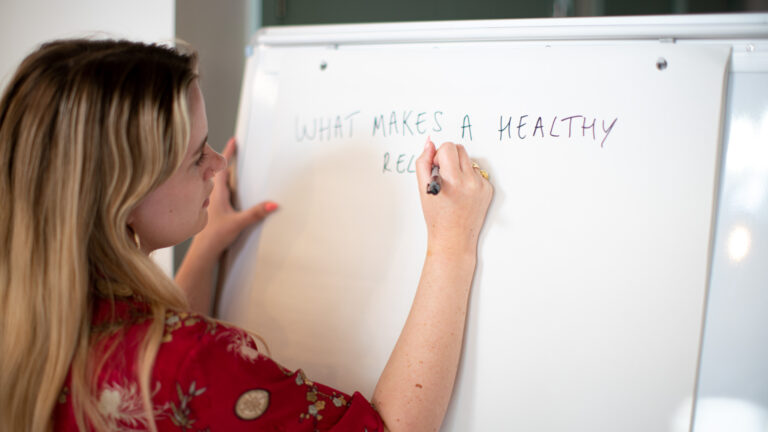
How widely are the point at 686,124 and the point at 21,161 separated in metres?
0.72

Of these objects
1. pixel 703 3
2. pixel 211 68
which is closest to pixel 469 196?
pixel 211 68

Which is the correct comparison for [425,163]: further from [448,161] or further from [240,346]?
[240,346]

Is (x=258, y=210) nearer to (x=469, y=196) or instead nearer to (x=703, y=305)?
(x=469, y=196)

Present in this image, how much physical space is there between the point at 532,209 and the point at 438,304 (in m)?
0.17

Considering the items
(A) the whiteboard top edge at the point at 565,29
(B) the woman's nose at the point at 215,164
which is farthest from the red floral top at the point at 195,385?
(A) the whiteboard top edge at the point at 565,29

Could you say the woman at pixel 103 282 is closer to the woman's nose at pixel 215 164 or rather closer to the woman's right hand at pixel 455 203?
the woman's nose at pixel 215 164

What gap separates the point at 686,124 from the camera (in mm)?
616

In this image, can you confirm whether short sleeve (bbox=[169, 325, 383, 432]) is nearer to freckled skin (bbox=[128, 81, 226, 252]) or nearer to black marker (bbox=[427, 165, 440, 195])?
freckled skin (bbox=[128, 81, 226, 252])

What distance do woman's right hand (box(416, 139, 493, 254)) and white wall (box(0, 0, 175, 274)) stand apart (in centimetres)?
64

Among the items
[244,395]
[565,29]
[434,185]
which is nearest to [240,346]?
[244,395]

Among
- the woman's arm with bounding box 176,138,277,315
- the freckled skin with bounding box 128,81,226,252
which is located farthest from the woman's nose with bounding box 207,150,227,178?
the woman's arm with bounding box 176,138,277,315

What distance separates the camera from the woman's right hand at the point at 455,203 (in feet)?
2.17

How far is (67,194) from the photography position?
51 cm

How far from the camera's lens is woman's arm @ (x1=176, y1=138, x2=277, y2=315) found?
88 cm
